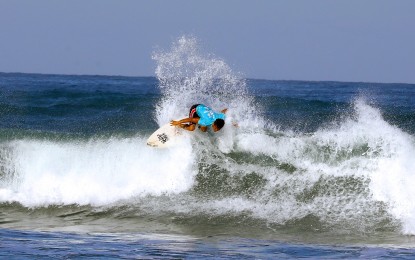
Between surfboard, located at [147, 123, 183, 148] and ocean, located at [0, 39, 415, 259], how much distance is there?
0.50ft

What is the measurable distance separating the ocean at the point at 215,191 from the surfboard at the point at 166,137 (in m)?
0.15

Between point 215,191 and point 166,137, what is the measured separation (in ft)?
5.16

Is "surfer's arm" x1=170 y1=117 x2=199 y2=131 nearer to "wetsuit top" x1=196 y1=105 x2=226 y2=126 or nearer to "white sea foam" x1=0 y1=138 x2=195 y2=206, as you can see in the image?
"wetsuit top" x1=196 y1=105 x2=226 y2=126

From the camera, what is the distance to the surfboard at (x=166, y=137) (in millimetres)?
14328

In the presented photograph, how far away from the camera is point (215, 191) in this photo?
13516mm

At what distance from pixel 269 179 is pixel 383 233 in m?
2.61

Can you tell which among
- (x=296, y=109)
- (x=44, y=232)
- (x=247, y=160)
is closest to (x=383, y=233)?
(x=247, y=160)

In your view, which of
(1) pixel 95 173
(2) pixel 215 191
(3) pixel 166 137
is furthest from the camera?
(1) pixel 95 173

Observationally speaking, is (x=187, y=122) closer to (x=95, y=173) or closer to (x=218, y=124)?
(x=218, y=124)

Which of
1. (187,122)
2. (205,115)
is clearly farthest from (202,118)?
(187,122)

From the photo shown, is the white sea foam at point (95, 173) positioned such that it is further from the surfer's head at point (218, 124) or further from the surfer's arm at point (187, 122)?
the surfer's head at point (218, 124)

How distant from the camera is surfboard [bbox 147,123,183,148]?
564 inches

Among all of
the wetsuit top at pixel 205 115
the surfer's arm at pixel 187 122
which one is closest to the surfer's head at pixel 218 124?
the wetsuit top at pixel 205 115

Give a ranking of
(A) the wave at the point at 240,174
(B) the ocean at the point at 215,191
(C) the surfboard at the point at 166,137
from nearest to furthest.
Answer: (B) the ocean at the point at 215,191 < (A) the wave at the point at 240,174 < (C) the surfboard at the point at 166,137
